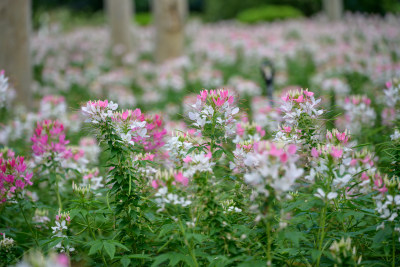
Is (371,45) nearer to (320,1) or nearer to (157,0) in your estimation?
(157,0)

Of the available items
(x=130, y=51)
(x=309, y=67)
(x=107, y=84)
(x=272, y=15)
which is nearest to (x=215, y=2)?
(x=272, y=15)

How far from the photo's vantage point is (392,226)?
1770mm

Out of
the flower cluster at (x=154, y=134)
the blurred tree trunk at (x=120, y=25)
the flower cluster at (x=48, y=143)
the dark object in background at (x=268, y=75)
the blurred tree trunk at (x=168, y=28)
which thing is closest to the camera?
the flower cluster at (x=154, y=134)

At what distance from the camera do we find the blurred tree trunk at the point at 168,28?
9336 millimetres

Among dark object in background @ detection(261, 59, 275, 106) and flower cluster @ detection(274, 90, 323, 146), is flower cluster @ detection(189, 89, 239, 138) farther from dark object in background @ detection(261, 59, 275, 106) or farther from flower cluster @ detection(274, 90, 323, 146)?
dark object in background @ detection(261, 59, 275, 106)

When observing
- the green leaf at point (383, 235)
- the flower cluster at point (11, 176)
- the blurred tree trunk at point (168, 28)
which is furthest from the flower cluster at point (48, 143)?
the blurred tree trunk at point (168, 28)

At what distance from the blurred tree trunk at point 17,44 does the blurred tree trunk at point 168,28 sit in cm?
394

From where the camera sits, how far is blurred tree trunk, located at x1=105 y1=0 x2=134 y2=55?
1058 centimetres

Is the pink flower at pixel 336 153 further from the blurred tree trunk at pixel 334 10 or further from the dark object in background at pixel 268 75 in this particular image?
the blurred tree trunk at pixel 334 10

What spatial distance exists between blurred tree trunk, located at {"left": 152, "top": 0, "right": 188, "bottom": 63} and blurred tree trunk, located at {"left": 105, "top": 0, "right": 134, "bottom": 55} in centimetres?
135

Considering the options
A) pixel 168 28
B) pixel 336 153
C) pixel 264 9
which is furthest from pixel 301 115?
pixel 264 9

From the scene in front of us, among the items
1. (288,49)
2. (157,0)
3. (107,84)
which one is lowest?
(107,84)

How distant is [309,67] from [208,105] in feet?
26.2

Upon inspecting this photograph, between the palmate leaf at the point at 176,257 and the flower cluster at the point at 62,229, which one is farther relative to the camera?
the flower cluster at the point at 62,229
